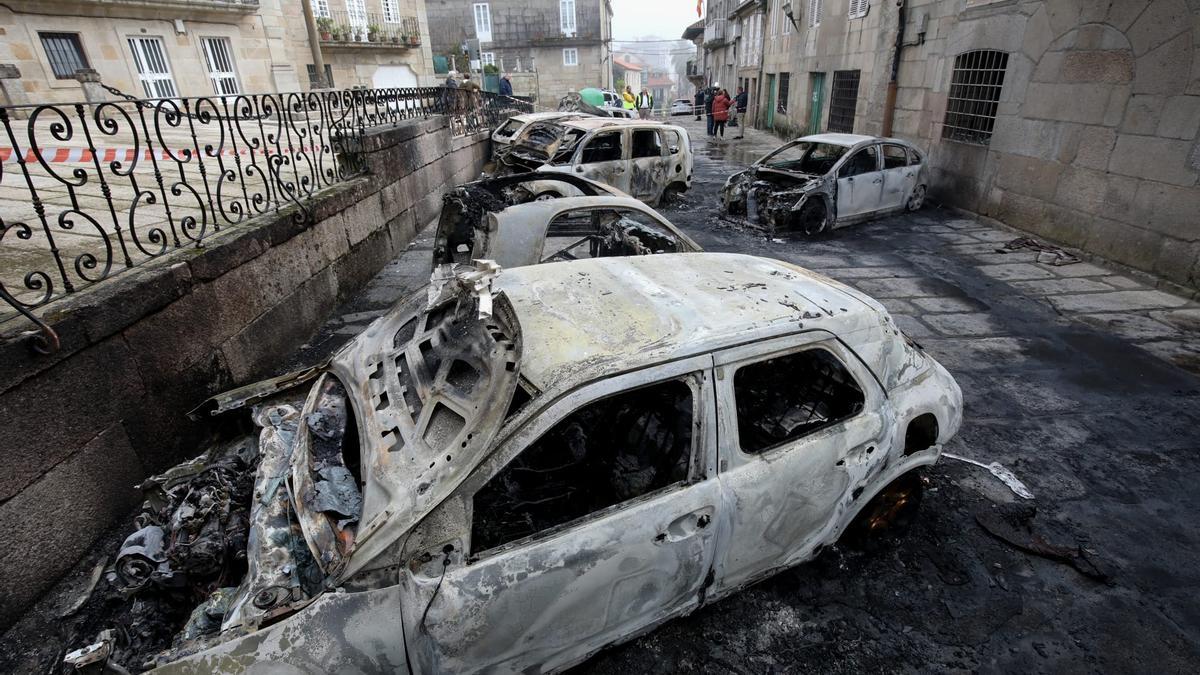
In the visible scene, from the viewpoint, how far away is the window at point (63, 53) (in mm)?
12414

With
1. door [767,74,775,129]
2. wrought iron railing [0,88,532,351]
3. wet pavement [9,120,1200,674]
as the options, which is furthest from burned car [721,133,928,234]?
door [767,74,775,129]

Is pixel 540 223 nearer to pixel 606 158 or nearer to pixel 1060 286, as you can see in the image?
pixel 606 158

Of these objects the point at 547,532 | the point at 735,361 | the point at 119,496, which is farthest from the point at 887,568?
the point at 119,496

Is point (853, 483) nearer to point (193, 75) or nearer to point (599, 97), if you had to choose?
point (193, 75)

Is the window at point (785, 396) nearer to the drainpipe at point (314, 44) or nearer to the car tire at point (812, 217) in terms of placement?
the car tire at point (812, 217)

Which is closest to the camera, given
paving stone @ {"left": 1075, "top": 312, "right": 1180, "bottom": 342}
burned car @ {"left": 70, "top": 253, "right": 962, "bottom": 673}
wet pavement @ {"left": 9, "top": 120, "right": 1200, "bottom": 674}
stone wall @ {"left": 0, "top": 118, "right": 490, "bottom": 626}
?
burned car @ {"left": 70, "top": 253, "right": 962, "bottom": 673}

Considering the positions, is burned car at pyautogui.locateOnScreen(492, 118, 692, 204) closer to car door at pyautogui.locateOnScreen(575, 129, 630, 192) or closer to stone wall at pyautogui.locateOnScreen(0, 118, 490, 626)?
car door at pyautogui.locateOnScreen(575, 129, 630, 192)

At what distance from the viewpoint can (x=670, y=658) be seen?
2709mm

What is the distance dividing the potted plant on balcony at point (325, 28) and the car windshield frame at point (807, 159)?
63.5 feet

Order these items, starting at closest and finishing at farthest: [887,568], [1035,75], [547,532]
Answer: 1. [547,532]
2. [887,568]
3. [1035,75]

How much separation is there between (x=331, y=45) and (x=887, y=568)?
2588 cm

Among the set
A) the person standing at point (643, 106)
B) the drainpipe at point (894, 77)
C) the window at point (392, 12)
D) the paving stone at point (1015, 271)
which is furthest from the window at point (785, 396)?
the person standing at point (643, 106)

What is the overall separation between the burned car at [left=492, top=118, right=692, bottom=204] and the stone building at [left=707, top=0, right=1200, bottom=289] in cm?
544

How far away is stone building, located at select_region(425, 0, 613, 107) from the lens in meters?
39.6
